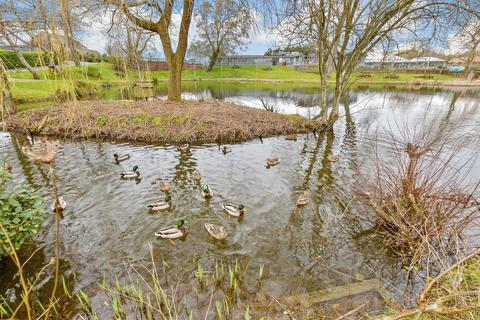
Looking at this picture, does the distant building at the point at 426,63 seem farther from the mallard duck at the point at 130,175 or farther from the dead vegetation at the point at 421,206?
the mallard duck at the point at 130,175

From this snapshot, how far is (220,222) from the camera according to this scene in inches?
212

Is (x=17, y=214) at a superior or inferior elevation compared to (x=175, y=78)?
inferior

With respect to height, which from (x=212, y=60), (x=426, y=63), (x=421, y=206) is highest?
(x=212, y=60)

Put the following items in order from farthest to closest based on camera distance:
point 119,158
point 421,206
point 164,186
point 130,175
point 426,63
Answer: point 426,63 → point 119,158 → point 130,175 → point 164,186 → point 421,206

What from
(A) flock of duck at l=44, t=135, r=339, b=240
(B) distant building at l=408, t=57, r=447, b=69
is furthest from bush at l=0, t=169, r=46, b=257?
(B) distant building at l=408, t=57, r=447, b=69

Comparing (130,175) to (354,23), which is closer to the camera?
(130,175)

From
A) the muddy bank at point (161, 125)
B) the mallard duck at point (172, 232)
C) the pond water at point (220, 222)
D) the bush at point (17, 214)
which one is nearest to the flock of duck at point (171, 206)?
the mallard duck at point (172, 232)

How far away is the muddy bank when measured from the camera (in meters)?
10.6

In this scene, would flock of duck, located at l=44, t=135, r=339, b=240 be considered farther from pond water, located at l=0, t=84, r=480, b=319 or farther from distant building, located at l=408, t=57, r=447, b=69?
distant building, located at l=408, t=57, r=447, b=69

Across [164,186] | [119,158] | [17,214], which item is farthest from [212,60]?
[17,214]

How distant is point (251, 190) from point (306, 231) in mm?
2049

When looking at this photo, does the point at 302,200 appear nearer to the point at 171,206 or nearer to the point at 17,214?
the point at 171,206

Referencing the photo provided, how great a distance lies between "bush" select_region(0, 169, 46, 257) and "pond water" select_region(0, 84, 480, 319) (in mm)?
779

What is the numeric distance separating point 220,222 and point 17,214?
3408mm
